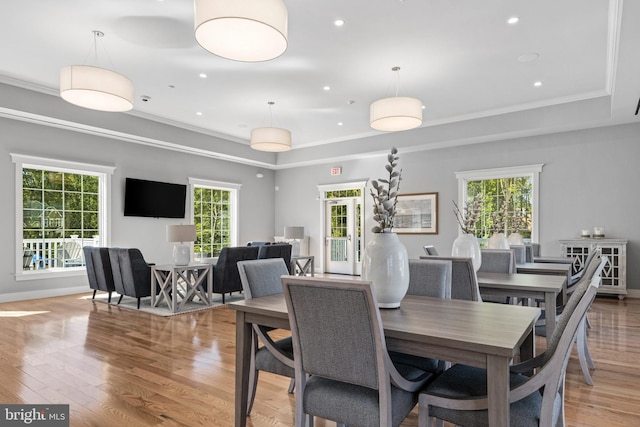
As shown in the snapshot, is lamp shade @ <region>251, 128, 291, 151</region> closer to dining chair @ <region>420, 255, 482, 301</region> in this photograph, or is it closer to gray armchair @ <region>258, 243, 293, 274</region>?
gray armchair @ <region>258, 243, 293, 274</region>

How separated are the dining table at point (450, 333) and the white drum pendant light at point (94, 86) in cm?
311

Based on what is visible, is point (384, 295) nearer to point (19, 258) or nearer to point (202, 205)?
point (19, 258)

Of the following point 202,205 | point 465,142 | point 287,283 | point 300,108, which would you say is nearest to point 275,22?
point 287,283

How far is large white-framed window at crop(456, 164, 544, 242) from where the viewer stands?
269 inches

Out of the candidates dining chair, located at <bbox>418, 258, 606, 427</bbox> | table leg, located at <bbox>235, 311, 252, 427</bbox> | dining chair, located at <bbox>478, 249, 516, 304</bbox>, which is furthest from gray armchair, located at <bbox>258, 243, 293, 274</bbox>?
dining chair, located at <bbox>418, 258, 606, 427</bbox>

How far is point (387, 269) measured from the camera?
1825mm

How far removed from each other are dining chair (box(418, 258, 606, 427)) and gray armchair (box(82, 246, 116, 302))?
5.48 meters

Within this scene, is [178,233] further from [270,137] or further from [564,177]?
[564,177]

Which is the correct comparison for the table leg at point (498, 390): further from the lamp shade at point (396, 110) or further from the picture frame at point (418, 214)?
the picture frame at point (418, 214)

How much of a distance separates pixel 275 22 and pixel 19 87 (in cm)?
488

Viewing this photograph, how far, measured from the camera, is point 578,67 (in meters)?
4.96

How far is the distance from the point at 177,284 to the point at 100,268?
143cm

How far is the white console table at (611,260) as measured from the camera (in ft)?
19.1

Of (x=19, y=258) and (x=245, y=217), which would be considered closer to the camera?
(x=19, y=258)
